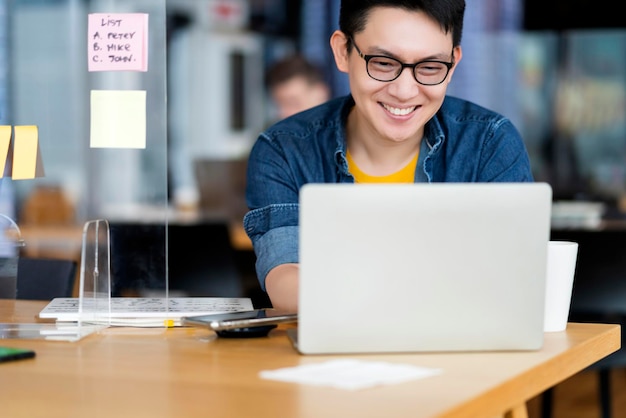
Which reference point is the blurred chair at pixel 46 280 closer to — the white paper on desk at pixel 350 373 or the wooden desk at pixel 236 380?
the wooden desk at pixel 236 380

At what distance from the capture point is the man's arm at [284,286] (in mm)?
1997

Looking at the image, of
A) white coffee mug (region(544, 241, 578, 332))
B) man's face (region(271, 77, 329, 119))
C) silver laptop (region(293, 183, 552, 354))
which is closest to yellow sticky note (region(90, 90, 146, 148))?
silver laptop (region(293, 183, 552, 354))

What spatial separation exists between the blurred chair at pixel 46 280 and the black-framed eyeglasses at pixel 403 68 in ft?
2.87

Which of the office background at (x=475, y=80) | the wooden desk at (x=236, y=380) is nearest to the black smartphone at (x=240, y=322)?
the wooden desk at (x=236, y=380)

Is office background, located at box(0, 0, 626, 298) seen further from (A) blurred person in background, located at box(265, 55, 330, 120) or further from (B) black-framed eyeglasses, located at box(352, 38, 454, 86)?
(B) black-framed eyeglasses, located at box(352, 38, 454, 86)

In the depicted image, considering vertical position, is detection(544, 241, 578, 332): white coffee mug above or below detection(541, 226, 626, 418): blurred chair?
above

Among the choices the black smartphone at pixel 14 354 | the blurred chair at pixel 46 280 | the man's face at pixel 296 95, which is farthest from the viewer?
the man's face at pixel 296 95

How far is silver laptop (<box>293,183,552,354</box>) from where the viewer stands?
153cm

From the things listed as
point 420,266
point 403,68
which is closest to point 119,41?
point 403,68

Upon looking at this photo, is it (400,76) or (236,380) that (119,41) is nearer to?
(400,76)

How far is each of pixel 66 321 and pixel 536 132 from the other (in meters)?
7.26

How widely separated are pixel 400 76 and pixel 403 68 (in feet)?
0.06

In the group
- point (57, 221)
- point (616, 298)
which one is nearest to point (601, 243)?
point (616, 298)

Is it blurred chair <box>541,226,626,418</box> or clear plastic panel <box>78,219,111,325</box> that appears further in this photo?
blurred chair <box>541,226,626,418</box>
